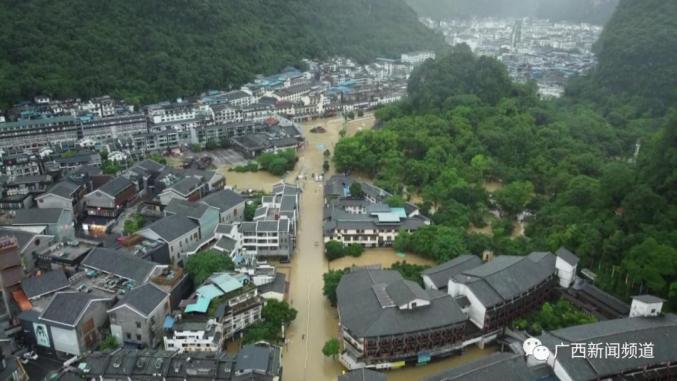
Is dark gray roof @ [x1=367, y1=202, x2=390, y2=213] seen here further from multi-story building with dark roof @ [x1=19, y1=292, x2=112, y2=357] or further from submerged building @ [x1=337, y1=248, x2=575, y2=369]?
multi-story building with dark roof @ [x1=19, y1=292, x2=112, y2=357]

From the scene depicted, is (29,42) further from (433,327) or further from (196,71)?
(433,327)

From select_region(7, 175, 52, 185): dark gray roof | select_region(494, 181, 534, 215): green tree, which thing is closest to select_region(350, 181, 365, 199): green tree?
select_region(494, 181, 534, 215): green tree

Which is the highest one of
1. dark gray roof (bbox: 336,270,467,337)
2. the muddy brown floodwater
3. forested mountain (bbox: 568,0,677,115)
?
forested mountain (bbox: 568,0,677,115)

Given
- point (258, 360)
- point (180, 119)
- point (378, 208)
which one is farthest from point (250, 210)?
point (180, 119)

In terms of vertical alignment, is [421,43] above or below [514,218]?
above

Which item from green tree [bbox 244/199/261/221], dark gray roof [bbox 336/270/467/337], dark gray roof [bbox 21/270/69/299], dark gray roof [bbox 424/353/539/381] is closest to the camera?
dark gray roof [bbox 424/353/539/381]

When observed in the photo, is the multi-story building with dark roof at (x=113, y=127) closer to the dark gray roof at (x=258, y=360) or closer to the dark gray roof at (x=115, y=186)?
the dark gray roof at (x=115, y=186)

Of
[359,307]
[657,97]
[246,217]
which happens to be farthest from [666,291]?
[657,97]
